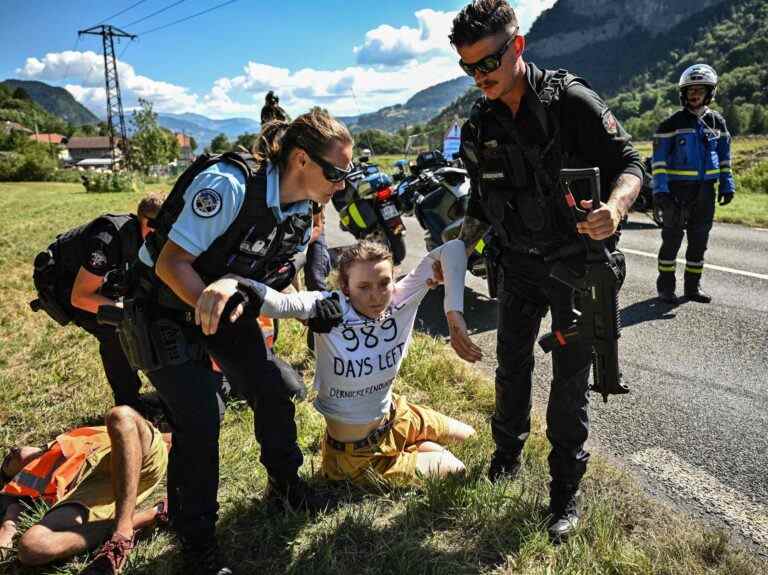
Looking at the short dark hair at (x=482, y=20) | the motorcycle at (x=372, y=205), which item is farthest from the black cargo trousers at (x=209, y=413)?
the motorcycle at (x=372, y=205)

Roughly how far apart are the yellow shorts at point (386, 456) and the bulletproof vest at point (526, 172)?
Result: 1.13 meters

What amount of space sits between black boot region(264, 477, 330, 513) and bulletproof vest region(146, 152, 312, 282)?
103 cm

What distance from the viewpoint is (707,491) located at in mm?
2840

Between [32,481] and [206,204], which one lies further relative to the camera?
[32,481]

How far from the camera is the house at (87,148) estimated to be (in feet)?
444

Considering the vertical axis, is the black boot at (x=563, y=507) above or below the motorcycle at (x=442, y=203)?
below

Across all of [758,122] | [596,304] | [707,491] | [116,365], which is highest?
[758,122]

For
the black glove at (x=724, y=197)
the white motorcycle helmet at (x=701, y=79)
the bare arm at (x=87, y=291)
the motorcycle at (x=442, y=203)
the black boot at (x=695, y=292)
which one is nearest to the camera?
the bare arm at (x=87, y=291)

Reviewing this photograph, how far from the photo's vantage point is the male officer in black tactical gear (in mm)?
2256

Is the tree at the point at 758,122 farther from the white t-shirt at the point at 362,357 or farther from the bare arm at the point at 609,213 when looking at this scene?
the bare arm at the point at 609,213

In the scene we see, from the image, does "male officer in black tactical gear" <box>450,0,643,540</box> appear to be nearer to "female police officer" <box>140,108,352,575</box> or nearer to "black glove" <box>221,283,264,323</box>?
"female police officer" <box>140,108,352,575</box>

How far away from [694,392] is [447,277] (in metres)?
2.34

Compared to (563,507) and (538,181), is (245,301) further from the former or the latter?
(563,507)

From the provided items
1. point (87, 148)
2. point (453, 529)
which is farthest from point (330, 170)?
point (87, 148)
